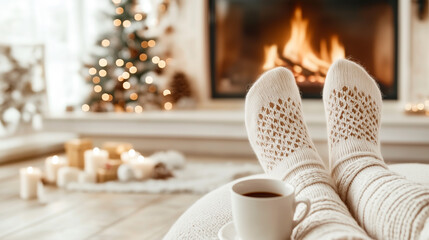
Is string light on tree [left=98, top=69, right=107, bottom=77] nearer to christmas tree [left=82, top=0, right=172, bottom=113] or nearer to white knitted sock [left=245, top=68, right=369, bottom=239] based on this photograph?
christmas tree [left=82, top=0, right=172, bottom=113]

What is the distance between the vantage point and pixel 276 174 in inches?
40.1

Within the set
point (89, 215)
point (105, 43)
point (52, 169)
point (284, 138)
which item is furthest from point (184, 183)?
point (105, 43)

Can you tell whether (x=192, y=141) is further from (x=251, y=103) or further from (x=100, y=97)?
(x=251, y=103)

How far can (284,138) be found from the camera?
3.54 feet

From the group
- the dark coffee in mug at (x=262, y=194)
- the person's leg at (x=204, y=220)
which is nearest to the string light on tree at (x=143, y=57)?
the person's leg at (x=204, y=220)

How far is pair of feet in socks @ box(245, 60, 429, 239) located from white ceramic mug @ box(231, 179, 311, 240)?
4 cm

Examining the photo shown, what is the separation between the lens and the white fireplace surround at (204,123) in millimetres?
2578

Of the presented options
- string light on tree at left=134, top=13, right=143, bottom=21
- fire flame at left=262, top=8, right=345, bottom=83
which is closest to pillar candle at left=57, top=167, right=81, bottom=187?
string light on tree at left=134, top=13, right=143, bottom=21

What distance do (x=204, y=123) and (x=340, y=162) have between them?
5.94ft

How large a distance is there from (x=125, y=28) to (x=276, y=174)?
8.21 feet

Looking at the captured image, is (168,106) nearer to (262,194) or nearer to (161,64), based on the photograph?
(161,64)

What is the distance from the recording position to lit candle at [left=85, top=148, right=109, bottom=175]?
219 centimetres

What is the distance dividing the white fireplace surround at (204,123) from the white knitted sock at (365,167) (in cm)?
138

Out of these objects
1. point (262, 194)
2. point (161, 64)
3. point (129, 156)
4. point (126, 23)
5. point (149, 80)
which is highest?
point (126, 23)
